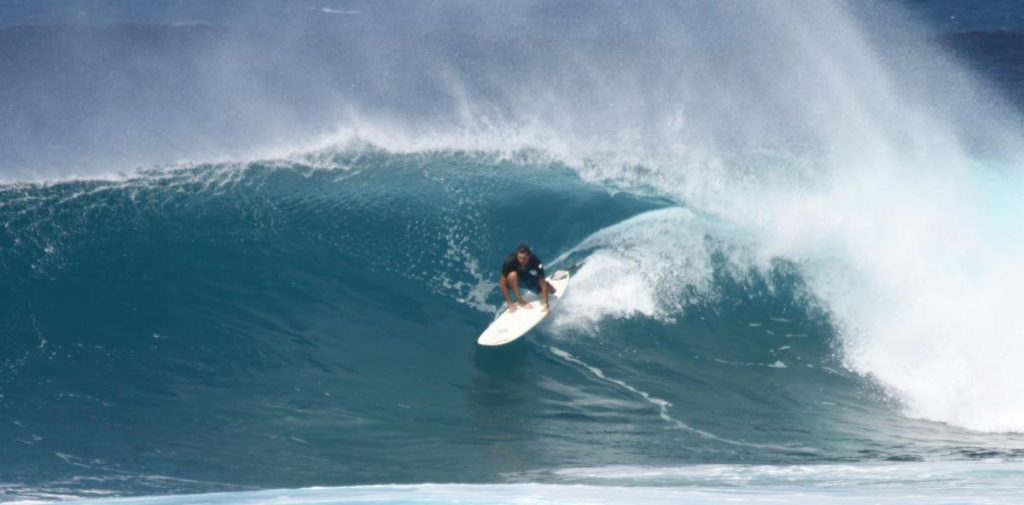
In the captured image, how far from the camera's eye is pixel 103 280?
55.1 ft

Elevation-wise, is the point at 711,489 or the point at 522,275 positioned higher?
the point at 522,275

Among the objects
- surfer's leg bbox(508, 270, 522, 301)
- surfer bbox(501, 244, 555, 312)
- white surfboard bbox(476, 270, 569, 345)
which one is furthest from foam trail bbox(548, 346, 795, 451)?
surfer's leg bbox(508, 270, 522, 301)

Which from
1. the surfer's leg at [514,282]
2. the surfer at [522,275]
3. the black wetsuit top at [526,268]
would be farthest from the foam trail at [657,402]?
the black wetsuit top at [526,268]

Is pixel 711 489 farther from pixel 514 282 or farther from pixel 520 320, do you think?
pixel 514 282

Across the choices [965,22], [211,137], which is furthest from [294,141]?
[965,22]

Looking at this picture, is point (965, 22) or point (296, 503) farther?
point (965, 22)

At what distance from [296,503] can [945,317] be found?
11041 mm

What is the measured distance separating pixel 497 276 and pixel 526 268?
6.37 feet

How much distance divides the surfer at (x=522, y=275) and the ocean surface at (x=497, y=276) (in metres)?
0.72

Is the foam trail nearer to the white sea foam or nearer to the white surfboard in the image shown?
the white surfboard

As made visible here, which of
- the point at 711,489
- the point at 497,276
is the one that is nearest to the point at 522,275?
the point at 497,276

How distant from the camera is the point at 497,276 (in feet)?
56.1

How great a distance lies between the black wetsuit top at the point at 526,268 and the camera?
49.8ft

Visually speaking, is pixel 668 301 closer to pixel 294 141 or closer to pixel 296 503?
pixel 296 503
